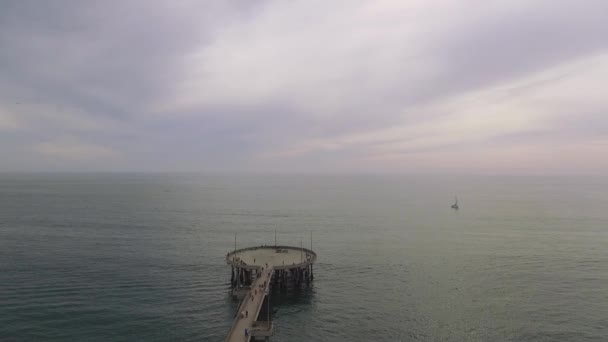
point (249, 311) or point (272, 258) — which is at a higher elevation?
point (272, 258)

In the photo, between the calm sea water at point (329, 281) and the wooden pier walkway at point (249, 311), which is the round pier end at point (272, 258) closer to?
the calm sea water at point (329, 281)

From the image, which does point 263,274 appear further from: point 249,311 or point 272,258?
point 249,311

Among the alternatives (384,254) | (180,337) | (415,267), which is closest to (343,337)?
(180,337)

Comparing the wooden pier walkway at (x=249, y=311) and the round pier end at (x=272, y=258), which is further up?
the round pier end at (x=272, y=258)

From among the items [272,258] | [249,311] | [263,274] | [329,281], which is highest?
[272,258]

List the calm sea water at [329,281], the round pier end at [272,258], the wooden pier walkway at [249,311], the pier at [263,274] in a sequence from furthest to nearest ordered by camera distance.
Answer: the round pier end at [272,258] → the pier at [263,274] → the calm sea water at [329,281] → the wooden pier walkway at [249,311]

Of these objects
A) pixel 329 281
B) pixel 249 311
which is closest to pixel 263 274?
pixel 249 311

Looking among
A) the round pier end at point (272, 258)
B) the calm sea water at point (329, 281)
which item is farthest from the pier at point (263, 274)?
the calm sea water at point (329, 281)

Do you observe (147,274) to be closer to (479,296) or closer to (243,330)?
(243,330)
